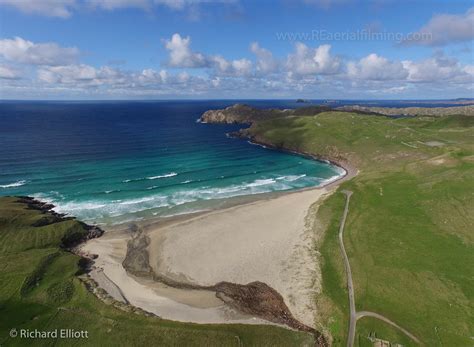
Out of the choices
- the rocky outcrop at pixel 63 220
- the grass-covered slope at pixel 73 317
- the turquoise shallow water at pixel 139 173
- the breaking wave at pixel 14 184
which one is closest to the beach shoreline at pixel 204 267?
the rocky outcrop at pixel 63 220

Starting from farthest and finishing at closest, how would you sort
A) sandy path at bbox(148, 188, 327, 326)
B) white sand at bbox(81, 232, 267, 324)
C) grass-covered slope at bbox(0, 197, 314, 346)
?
sandy path at bbox(148, 188, 327, 326), white sand at bbox(81, 232, 267, 324), grass-covered slope at bbox(0, 197, 314, 346)

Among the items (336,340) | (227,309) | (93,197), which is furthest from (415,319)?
(93,197)

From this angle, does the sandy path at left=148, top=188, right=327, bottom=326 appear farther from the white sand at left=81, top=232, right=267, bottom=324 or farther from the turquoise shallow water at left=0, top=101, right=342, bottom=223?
the turquoise shallow water at left=0, top=101, right=342, bottom=223

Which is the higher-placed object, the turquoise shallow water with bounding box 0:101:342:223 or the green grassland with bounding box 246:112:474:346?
the green grassland with bounding box 246:112:474:346

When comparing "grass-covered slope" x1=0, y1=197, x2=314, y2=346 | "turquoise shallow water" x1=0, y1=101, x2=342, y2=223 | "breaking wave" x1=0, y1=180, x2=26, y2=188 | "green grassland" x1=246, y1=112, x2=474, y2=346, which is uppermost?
"green grassland" x1=246, y1=112, x2=474, y2=346

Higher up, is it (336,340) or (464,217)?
(464,217)

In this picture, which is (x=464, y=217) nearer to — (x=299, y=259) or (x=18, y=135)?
(x=299, y=259)

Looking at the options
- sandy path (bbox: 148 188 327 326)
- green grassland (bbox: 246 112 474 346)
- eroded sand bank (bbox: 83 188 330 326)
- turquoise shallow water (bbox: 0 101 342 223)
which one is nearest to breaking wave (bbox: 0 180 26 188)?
turquoise shallow water (bbox: 0 101 342 223)
